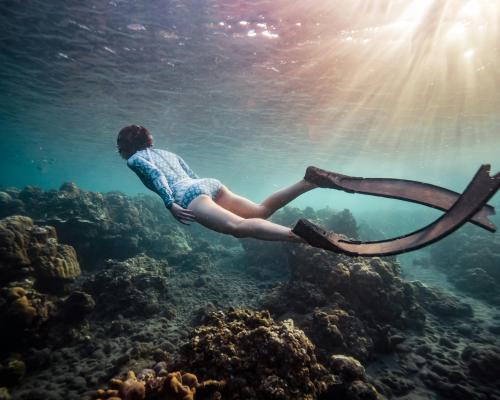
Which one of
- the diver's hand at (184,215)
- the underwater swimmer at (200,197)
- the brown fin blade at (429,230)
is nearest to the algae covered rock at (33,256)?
the underwater swimmer at (200,197)

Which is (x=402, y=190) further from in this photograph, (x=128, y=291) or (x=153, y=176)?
(x=128, y=291)

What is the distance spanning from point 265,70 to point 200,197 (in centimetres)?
1276

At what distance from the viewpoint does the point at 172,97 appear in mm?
19328

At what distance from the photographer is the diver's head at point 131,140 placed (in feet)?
18.5

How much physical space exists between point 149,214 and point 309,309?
17.8m

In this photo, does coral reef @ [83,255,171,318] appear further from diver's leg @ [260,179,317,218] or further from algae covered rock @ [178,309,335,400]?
diver's leg @ [260,179,317,218]

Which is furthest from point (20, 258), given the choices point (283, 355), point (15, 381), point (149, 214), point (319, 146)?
point (319, 146)

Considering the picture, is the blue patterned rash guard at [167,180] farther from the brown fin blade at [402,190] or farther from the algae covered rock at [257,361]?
the algae covered rock at [257,361]

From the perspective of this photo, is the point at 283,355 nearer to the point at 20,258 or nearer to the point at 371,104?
the point at 20,258

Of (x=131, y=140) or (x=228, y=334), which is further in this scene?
(x=131, y=140)

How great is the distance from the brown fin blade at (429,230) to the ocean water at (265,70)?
4.11 m

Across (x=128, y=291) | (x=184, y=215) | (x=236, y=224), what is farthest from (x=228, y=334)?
(x=128, y=291)

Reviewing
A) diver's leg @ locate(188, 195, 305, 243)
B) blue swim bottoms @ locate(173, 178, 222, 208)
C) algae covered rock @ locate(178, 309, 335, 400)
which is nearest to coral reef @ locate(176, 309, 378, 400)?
algae covered rock @ locate(178, 309, 335, 400)

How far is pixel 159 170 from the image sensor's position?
5043 mm
